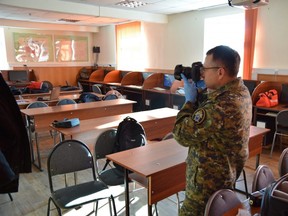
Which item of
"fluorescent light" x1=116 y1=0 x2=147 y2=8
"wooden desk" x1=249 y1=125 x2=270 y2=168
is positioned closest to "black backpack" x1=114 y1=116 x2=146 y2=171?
"wooden desk" x1=249 y1=125 x2=270 y2=168

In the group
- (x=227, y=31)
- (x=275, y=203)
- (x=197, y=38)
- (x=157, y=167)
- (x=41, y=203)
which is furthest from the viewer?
(x=197, y=38)

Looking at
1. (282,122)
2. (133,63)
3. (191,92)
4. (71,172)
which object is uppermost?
(133,63)

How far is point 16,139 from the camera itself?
114 centimetres

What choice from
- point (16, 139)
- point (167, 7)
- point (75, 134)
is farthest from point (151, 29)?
point (16, 139)

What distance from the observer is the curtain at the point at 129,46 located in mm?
7177

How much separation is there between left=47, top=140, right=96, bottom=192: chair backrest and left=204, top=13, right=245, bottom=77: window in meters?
3.60

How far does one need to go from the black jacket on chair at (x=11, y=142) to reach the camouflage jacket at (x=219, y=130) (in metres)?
0.76

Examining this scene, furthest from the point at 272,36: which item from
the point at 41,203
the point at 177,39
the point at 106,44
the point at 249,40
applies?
the point at 106,44

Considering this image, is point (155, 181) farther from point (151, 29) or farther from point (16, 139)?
point (151, 29)

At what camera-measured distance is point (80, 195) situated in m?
1.91

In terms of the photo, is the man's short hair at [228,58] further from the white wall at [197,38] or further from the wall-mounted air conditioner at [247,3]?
the white wall at [197,38]

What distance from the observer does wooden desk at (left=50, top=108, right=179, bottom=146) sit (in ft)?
9.48

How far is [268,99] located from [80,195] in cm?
329

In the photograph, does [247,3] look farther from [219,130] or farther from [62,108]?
[62,108]
